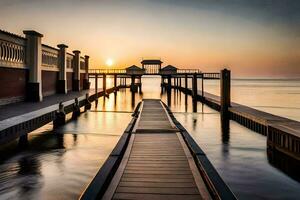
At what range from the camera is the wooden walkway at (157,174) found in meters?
6.46

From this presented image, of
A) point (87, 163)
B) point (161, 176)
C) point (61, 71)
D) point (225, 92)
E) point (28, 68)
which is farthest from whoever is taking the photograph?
point (61, 71)

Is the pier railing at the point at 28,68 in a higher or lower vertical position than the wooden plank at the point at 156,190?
higher

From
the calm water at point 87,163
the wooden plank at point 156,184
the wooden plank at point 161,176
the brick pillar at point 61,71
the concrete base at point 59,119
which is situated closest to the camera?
the wooden plank at point 156,184

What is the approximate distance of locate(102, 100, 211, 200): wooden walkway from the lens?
6.46 m

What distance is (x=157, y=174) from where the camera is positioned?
26.0 feet

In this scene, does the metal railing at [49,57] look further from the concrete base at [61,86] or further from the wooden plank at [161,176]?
the wooden plank at [161,176]

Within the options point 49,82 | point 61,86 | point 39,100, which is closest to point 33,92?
point 39,100

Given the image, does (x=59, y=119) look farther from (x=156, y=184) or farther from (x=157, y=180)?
(x=156, y=184)

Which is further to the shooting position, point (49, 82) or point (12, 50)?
point (49, 82)

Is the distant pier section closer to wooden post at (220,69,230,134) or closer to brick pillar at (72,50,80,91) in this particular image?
wooden post at (220,69,230,134)

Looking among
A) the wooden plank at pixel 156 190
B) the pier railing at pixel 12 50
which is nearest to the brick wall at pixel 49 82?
the pier railing at pixel 12 50

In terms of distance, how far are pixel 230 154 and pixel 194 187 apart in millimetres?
10048

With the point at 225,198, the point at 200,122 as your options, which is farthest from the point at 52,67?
the point at 225,198

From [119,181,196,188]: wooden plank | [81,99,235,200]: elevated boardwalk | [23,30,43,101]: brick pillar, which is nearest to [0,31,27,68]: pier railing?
[23,30,43,101]: brick pillar
